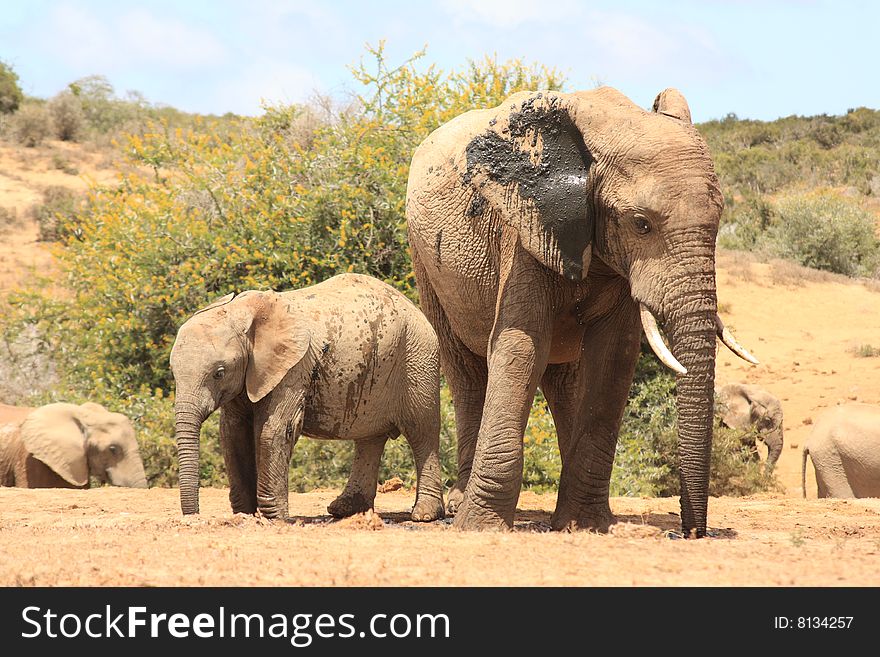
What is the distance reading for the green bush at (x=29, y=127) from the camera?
40.5m

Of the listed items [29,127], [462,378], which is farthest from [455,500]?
[29,127]

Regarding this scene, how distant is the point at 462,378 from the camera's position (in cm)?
861

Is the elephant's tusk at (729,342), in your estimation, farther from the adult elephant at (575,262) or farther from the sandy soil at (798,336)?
the sandy soil at (798,336)

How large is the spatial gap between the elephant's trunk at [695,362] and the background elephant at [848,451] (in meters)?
6.24

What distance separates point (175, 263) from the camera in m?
14.5

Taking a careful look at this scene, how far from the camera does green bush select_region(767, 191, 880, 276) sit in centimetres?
3070

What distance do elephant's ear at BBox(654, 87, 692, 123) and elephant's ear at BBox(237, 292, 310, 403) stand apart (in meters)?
2.74

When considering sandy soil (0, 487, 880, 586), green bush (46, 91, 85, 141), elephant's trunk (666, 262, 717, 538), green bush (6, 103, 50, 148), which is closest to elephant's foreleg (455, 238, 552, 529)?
sandy soil (0, 487, 880, 586)

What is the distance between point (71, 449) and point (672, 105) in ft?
25.7

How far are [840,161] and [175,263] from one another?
4121 cm

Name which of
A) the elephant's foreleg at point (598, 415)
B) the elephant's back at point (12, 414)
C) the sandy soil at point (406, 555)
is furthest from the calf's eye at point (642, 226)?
the elephant's back at point (12, 414)

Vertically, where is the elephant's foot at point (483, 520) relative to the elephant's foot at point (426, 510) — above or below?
above

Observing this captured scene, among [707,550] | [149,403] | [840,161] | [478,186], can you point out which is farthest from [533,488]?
[840,161]

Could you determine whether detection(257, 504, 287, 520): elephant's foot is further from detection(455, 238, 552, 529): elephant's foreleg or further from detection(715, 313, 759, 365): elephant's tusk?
detection(715, 313, 759, 365): elephant's tusk
